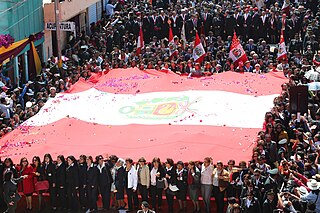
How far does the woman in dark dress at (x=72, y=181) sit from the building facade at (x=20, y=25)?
963 cm

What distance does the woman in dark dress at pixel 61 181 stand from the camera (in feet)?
62.1

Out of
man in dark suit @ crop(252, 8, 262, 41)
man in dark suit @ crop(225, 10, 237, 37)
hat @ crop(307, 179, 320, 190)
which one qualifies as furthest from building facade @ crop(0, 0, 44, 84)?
hat @ crop(307, 179, 320, 190)

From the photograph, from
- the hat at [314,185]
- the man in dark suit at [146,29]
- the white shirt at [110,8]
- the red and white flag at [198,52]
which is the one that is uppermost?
the hat at [314,185]

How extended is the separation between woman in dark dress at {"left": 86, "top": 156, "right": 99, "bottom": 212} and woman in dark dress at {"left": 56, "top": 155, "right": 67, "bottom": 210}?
1.76 ft

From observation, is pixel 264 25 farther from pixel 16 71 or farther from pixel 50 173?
pixel 50 173

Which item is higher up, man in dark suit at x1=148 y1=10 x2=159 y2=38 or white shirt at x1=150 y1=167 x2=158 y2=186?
white shirt at x1=150 y1=167 x2=158 y2=186

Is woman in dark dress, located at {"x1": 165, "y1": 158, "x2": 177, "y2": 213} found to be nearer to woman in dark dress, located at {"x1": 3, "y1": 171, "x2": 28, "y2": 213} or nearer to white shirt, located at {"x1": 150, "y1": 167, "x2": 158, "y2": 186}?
white shirt, located at {"x1": 150, "y1": 167, "x2": 158, "y2": 186}

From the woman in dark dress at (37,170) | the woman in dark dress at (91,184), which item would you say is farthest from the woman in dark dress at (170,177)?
the woman in dark dress at (37,170)

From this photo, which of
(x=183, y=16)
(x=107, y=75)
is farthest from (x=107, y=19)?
(x=107, y=75)

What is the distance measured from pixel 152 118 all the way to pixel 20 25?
8.95 meters

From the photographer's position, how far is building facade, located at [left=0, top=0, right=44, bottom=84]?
28047 mm

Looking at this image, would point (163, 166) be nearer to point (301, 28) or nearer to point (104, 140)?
point (104, 140)

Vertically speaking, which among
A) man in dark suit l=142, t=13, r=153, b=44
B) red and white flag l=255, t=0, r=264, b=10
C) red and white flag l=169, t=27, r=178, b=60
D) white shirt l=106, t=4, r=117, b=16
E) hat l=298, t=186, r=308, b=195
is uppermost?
hat l=298, t=186, r=308, b=195

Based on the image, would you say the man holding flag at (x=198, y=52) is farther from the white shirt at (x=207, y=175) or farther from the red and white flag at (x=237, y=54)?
the white shirt at (x=207, y=175)
